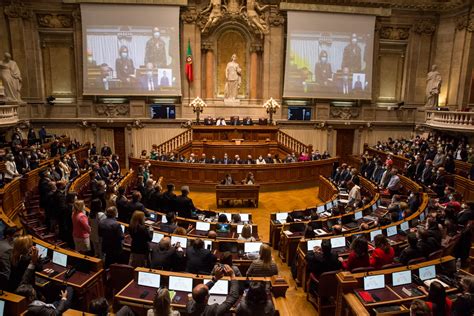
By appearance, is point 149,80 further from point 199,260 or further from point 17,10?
point 199,260

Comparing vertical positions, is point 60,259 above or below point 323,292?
above

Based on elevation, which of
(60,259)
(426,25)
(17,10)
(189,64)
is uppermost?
(426,25)

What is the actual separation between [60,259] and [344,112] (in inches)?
685

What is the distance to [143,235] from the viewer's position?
5.02 m

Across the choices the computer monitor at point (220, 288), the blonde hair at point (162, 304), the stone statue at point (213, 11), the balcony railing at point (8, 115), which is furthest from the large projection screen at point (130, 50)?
the blonde hair at point (162, 304)

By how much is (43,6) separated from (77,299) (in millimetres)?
17550

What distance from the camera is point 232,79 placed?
1839cm

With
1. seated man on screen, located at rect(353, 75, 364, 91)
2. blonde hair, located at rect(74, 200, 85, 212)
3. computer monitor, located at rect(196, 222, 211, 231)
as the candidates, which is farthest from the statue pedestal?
blonde hair, located at rect(74, 200, 85, 212)

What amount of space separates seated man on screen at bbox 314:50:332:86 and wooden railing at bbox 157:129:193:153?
7527 mm

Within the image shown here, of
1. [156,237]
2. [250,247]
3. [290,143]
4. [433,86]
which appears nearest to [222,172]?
[290,143]

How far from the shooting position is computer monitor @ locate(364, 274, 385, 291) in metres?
4.35

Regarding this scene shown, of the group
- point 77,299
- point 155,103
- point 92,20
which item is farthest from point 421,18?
point 77,299

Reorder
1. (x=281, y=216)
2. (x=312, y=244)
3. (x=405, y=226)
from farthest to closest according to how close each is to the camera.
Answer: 1. (x=281, y=216)
2. (x=405, y=226)
3. (x=312, y=244)

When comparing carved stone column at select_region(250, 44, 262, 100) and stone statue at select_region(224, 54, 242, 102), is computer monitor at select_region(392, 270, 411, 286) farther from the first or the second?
carved stone column at select_region(250, 44, 262, 100)
